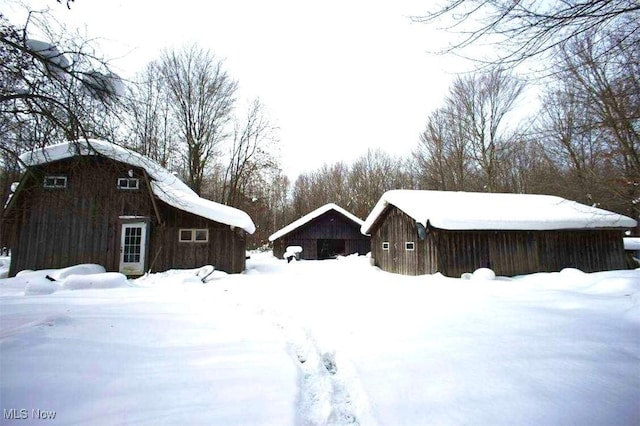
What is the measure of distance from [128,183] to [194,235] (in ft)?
11.8

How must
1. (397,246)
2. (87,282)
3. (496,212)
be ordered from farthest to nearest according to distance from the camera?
(397,246) < (496,212) < (87,282)

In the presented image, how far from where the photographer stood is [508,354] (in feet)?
10.4

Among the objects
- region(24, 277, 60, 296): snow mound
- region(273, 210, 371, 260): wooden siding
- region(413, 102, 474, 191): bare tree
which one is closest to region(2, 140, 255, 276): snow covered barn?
region(24, 277, 60, 296): snow mound

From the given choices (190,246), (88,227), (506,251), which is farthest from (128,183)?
(506,251)

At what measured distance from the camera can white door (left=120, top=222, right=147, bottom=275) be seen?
1234 centimetres

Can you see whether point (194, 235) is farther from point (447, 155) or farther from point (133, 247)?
point (447, 155)

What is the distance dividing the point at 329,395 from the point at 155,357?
70.2 inches

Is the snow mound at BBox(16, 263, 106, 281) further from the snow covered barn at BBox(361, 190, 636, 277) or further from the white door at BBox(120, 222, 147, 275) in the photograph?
the snow covered barn at BBox(361, 190, 636, 277)

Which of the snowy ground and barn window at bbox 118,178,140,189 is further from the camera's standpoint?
barn window at bbox 118,178,140,189

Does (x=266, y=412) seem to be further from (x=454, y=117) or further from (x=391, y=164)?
(x=391, y=164)

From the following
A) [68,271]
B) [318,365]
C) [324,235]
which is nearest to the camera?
[318,365]

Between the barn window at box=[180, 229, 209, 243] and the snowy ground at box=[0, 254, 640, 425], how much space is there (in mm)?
8410

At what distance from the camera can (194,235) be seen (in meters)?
13.3

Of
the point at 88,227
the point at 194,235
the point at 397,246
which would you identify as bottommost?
the point at 397,246
